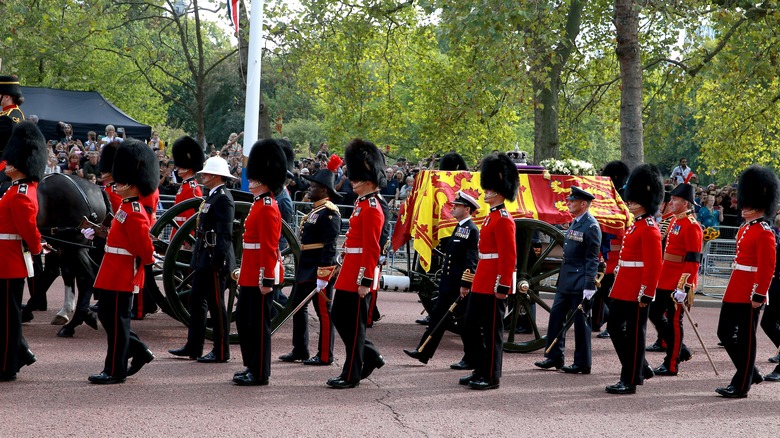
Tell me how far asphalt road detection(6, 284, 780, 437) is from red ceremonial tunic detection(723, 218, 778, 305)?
30.7 inches

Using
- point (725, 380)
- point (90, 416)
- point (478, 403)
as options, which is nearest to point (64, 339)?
point (90, 416)

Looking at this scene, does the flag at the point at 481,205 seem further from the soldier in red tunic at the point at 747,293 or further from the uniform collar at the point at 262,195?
the uniform collar at the point at 262,195

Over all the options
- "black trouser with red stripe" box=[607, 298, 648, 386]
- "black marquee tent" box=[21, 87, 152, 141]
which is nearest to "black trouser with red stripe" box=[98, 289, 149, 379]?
"black trouser with red stripe" box=[607, 298, 648, 386]

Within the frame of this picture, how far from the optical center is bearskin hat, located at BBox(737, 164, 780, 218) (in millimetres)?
7496

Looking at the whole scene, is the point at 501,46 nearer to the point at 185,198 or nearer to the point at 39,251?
the point at 185,198

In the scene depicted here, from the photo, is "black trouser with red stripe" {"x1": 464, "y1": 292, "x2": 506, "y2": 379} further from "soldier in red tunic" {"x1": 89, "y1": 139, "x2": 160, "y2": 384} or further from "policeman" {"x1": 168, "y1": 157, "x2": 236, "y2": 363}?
"soldier in red tunic" {"x1": 89, "y1": 139, "x2": 160, "y2": 384}

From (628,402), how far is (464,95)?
13.2 metres

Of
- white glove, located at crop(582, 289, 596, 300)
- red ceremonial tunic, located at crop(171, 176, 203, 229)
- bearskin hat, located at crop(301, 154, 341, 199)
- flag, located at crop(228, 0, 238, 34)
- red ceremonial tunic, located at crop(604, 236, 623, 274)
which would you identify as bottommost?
white glove, located at crop(582, 289, 596, 300)

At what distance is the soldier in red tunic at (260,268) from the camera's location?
6816mm

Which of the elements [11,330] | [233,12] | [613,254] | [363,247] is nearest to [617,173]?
[613,254]

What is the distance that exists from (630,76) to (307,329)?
877cm

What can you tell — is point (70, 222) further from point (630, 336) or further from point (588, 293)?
point (630, 336)

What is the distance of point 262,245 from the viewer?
269 inches

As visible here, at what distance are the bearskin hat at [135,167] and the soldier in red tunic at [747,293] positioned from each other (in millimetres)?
4309
